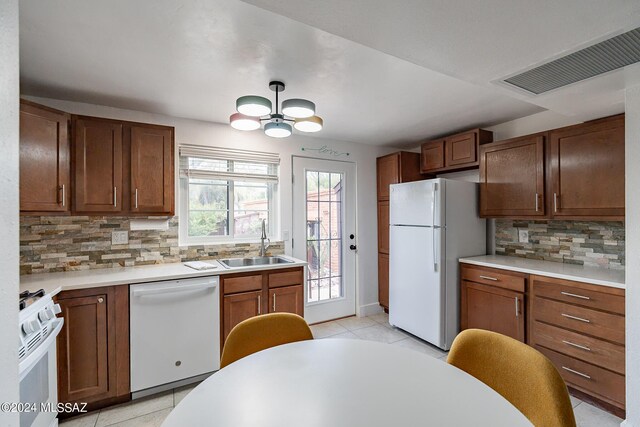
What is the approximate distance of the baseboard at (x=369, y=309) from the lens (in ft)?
12.8

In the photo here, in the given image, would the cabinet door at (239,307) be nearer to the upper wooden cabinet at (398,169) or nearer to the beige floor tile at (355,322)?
the beige floor tile at (355,322)

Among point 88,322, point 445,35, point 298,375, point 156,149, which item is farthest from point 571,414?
point 156,149

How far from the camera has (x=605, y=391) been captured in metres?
1.98

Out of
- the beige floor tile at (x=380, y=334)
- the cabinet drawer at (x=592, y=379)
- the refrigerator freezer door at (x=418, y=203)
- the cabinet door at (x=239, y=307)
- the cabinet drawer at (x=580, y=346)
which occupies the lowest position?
the beige floor tile at (x=380, y=334)

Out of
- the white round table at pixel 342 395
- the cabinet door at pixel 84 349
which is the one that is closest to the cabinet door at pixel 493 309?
the white round table at pixel 342 395

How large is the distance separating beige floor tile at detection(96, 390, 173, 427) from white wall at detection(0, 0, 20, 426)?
1.68 metres

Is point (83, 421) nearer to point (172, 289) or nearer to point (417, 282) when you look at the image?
point (172, 289)

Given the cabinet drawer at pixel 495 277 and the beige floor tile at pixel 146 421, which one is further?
the cabinet drawer at pixel 495 277

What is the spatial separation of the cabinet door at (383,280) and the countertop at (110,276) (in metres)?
1.77

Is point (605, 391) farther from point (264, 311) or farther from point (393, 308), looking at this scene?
point (264, 311)

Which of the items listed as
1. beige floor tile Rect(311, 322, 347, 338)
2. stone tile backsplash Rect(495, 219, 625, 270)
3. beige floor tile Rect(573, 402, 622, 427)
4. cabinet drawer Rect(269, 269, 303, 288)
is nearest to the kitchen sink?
cabinet drawer Rect(269, 269, 303, 288)

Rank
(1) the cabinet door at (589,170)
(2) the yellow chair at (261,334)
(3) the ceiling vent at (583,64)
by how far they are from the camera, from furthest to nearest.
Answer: (1) the cabinet door at (589,170), (2) the yellow chair at (261,334), (3) the ceiling vent at (583,64)

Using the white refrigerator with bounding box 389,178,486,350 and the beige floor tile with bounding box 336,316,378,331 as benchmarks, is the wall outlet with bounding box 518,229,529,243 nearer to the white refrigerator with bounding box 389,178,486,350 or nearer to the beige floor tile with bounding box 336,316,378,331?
the white refrigerator with bounding box 389,178,486,350

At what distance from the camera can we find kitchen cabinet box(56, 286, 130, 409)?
6.40ft
